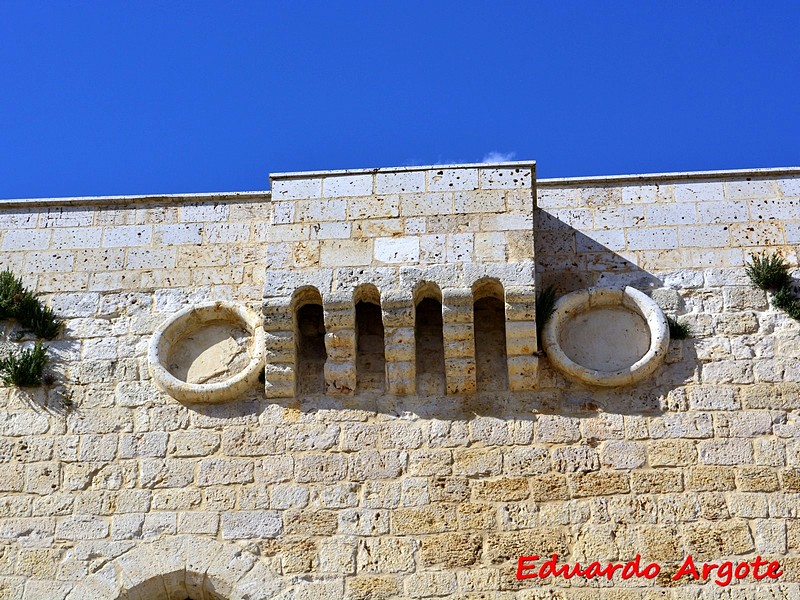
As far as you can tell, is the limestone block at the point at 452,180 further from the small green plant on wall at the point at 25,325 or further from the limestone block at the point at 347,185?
the small green plant on wall at the point at 25,325

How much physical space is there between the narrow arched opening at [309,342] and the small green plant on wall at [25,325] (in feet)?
5.69

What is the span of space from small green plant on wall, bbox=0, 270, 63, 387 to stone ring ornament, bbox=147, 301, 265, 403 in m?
0.76

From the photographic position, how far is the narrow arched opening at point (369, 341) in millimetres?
8141

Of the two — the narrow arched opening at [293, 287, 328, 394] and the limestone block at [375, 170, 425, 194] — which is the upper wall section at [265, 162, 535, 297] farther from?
the narrow arched opening at [293, 287, 328, 394]

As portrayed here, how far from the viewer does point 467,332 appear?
315 inches

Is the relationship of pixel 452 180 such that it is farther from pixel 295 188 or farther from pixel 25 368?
pixel 25 368

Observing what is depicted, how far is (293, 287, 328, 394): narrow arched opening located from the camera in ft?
26.8

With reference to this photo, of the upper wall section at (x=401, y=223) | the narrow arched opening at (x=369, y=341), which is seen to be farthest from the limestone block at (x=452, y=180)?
the narrow arched opening at (x=369, y=341)

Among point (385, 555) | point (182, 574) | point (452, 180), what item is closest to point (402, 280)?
point (452, 180)

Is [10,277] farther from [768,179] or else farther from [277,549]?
[768,179]

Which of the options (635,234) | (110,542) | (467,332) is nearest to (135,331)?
(110,542)

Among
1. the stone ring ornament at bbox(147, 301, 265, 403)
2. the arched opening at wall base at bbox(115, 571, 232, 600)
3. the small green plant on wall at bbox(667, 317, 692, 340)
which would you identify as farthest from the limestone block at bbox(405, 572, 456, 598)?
the small green plant on wall at bbox(667, 317, 692, 340)
